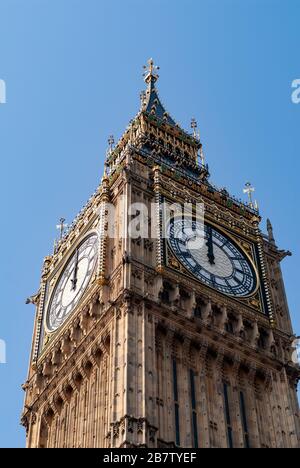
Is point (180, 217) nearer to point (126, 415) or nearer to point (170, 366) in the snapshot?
point (170, 366)

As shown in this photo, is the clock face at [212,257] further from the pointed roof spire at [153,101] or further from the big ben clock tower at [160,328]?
the pointed roof spire at [153,101]

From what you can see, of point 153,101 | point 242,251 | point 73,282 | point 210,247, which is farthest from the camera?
point 153,101

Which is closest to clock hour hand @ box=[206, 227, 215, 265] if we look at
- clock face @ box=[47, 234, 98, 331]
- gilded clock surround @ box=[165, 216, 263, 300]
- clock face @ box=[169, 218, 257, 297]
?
clock face @ box=[169, 218, 257, 297]

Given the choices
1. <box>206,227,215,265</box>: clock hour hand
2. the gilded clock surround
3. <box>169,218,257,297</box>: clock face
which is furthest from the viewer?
<box>206,227,215,265</box>: clock hour hand

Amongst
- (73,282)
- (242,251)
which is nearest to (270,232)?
(242,251)

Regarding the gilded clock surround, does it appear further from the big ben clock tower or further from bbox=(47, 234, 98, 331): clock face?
bbox=(47, 234, 98, 331): clock face

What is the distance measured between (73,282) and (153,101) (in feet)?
70.6

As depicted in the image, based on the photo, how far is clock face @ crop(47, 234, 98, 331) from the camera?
160 feet

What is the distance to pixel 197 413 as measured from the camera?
4294 cm

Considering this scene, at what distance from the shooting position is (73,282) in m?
50.1

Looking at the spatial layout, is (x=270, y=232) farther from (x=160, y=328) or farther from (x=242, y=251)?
(x=160, y=328)

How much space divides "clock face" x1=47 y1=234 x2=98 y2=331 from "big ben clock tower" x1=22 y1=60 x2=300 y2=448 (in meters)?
0.08

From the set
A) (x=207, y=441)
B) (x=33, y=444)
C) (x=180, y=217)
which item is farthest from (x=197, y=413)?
(x=180, y=217)

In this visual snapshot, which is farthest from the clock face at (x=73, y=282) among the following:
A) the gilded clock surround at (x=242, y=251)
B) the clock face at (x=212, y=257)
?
the clock face at (x=212, y=257)
